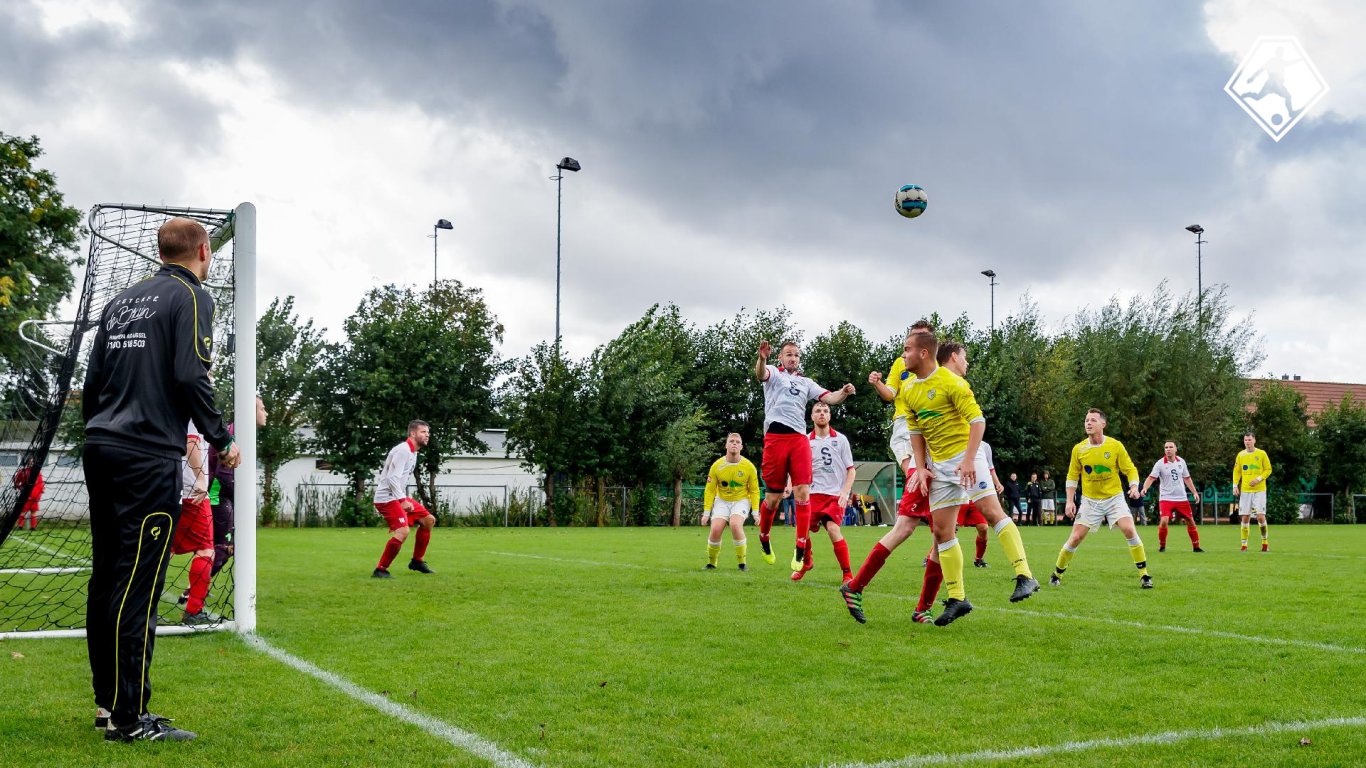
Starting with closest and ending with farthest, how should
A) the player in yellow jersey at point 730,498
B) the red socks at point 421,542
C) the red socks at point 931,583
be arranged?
the red socks at point 931,583 → the red socks at point 421,542 → the player in yellow jersey at point 730,498

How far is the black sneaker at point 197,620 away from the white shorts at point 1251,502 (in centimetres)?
1867

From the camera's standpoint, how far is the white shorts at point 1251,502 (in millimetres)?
19406

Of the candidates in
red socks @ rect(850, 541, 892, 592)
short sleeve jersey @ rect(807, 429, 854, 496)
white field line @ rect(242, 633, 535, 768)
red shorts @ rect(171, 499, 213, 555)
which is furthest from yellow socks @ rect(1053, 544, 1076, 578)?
red shorts @ rect(171, 499, 213, 555)

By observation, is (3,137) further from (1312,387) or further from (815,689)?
(1312,387)

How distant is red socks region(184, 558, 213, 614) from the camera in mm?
7805

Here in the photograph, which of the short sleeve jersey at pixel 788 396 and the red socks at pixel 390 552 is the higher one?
the short sleeve jersey at pixel 788 396

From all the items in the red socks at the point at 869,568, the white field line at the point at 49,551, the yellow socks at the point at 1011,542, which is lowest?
the white field line at the point at 49,551

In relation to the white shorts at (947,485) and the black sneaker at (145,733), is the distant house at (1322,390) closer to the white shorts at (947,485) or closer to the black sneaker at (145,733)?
the white shorts at (947,485)

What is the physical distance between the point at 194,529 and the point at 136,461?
15.1 ft

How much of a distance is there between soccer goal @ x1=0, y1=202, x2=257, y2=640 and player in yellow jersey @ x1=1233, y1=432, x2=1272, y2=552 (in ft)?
59.9

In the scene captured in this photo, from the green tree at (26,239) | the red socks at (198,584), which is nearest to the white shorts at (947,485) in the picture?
the red socks at (198,584)

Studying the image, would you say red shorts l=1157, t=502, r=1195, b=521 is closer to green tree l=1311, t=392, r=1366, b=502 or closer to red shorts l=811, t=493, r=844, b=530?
red shorts l=811, t=493, r=844, b=530

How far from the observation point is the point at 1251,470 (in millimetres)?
20219

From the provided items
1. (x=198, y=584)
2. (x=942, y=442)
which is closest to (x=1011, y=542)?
(x=942, y=442)
